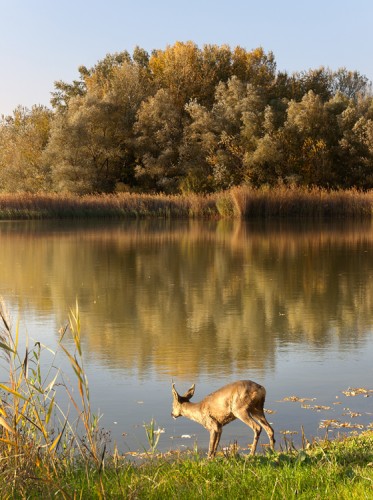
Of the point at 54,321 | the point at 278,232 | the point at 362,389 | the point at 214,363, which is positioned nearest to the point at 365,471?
the point at 362,389

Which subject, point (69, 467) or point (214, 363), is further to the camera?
point (214, 363)

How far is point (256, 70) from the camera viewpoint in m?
56.0

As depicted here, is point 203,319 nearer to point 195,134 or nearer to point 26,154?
point 195,134

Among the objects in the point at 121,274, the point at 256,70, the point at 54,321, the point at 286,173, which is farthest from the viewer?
the point at 256,70

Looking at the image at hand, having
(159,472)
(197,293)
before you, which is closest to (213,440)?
(159,472)

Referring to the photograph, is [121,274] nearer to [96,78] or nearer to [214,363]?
[214,363]

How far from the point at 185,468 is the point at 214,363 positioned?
3672 millimetres

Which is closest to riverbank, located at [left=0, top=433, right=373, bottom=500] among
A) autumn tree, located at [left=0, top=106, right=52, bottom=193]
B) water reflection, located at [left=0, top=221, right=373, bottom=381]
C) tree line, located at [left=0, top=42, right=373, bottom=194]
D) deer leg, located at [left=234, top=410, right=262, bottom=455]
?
deer leg, located at [left=234, top=410, right=262, bottom=455]

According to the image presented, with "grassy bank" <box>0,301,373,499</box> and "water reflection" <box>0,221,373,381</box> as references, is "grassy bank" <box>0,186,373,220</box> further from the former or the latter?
"grassy bank" <box>0,301,373,499</box>

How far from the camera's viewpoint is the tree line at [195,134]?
4644cm

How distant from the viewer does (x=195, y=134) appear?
48.5 meters

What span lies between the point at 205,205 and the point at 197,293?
2535cm

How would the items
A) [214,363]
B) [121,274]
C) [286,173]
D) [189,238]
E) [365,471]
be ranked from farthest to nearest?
[286,173]
[189,238]
[121,274]
[214,363]
[365,471]

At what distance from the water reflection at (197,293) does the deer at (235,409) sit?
2.58m
